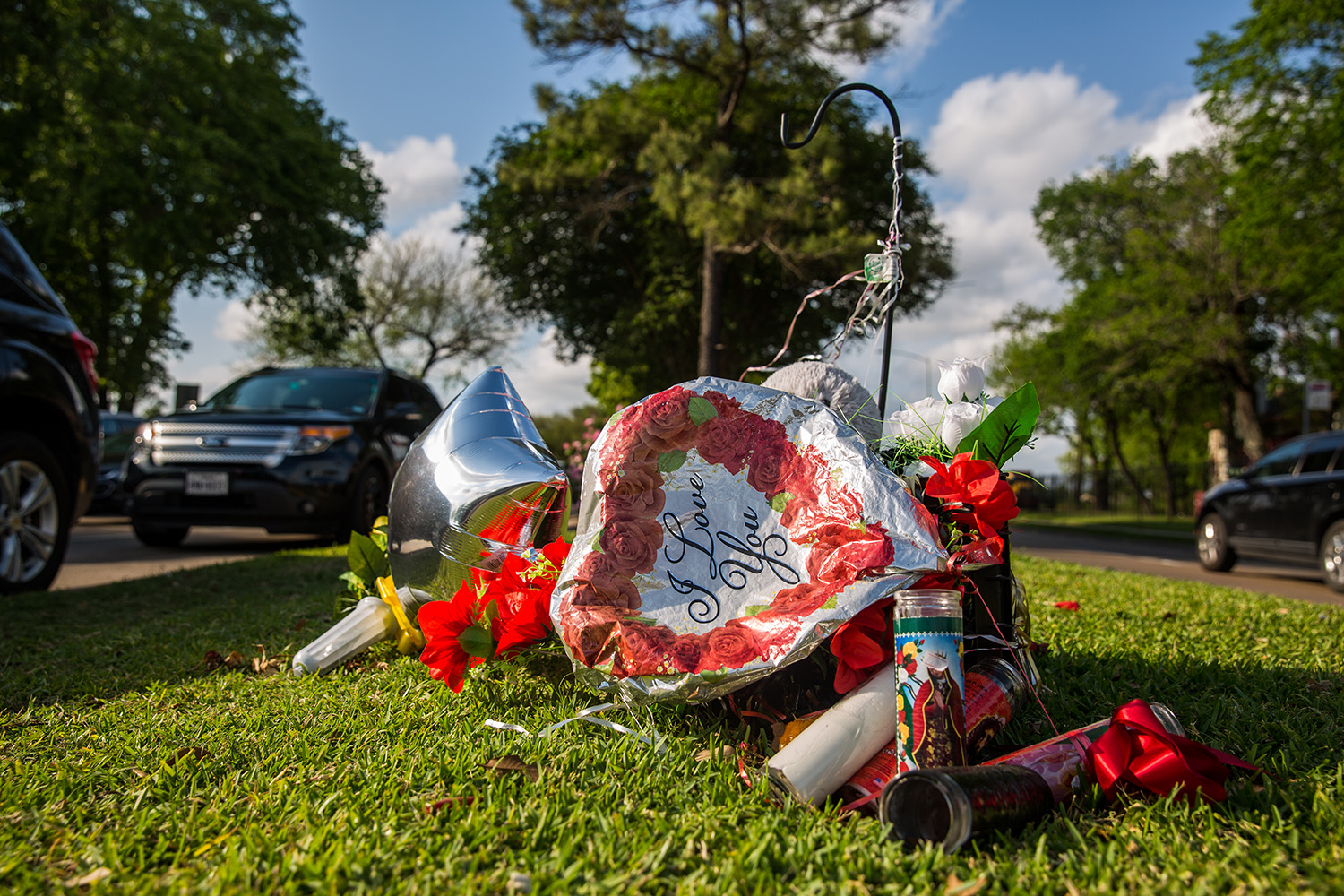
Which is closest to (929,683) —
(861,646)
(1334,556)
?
(861,646)

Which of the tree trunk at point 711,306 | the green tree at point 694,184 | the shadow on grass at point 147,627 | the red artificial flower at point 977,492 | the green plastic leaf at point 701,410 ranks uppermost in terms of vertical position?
the green tree at point 694,184

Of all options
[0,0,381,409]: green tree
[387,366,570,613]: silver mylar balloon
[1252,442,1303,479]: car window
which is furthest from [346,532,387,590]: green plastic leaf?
[0,0,381,409]: green tree

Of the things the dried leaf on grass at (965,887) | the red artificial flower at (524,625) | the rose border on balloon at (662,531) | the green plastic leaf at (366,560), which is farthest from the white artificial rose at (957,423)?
the green plastic leaf at (366,560)

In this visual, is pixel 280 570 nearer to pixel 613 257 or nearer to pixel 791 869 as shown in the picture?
pixel 791 869

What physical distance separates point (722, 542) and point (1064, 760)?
0.91 m

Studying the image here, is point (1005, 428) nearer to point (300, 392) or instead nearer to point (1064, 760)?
point (1064, 760)

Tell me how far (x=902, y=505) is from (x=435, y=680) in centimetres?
160

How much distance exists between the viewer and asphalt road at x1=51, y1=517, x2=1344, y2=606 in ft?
20.3

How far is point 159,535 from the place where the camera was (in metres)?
7.43

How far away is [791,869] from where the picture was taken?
4.64 ft

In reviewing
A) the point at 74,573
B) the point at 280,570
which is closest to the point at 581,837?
the point at 280,570

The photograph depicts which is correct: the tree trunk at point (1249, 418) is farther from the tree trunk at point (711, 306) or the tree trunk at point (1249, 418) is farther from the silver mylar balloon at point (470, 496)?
the silver mylar balloon at point (470, 496)

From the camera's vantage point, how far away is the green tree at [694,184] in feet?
43.0

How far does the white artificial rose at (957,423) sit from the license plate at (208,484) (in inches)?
239
